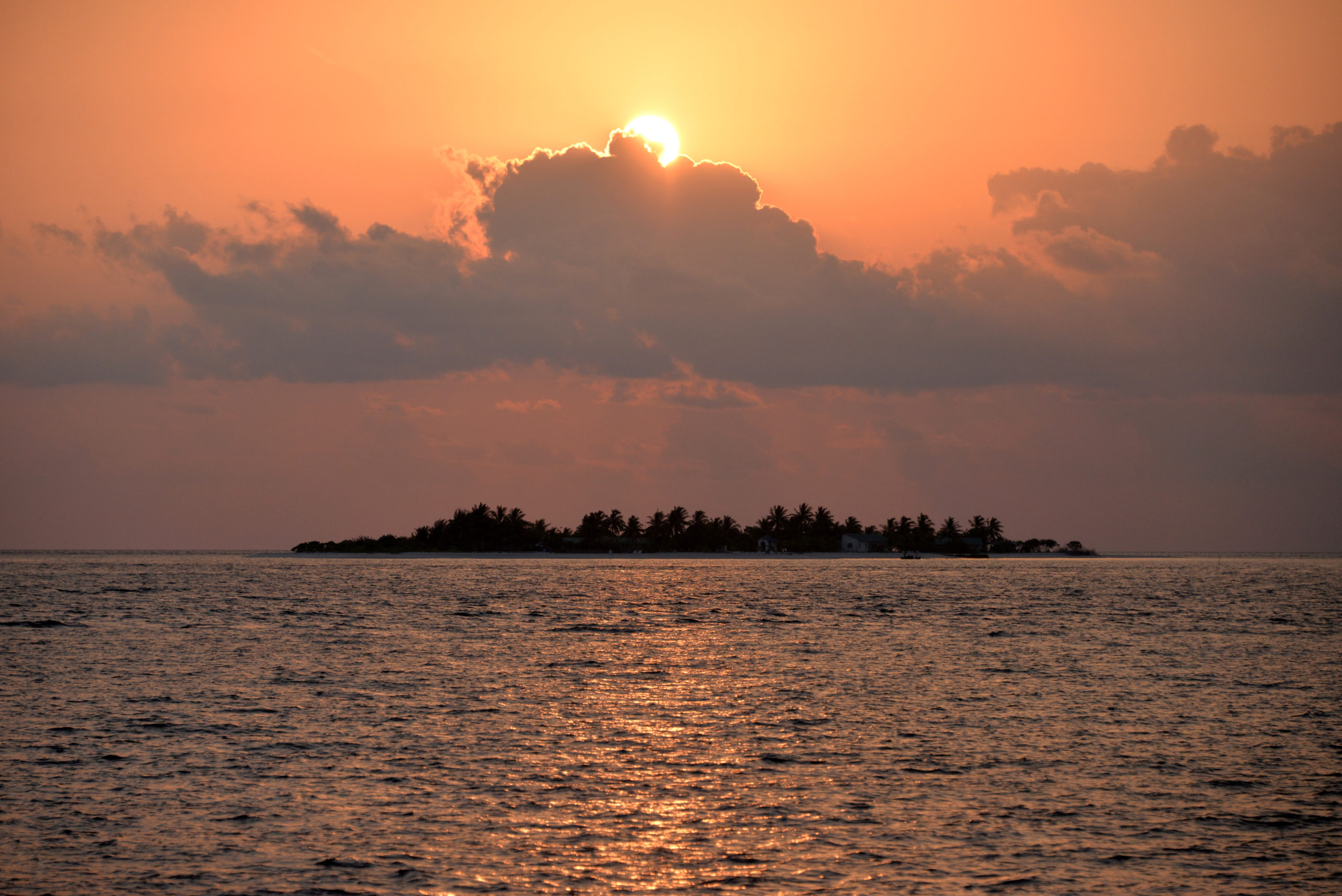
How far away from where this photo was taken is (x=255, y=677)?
4369 cm

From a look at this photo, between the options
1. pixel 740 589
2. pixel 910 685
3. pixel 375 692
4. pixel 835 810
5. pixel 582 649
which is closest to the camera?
pixel 835 810

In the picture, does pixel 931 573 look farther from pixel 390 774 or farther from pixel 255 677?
pixel 390 774

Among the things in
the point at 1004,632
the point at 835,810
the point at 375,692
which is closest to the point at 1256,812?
the point at 835,810

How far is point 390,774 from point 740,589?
103 m

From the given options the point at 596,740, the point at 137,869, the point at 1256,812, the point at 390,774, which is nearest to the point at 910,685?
the point at 596,740

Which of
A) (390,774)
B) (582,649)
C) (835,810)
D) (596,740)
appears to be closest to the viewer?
(835,810)

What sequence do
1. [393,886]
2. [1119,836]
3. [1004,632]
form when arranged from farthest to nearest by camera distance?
[1004,632] → [1119,836] → [393,886]

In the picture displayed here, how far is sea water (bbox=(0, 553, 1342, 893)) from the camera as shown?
727 inches

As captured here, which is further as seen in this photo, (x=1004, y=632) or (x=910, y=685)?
(x=1004, y=632)

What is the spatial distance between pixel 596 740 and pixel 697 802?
25.1ft

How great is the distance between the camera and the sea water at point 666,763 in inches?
727

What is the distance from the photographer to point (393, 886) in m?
17.3

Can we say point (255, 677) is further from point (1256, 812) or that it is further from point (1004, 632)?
point (1004, 632)

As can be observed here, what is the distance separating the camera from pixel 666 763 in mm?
26750
